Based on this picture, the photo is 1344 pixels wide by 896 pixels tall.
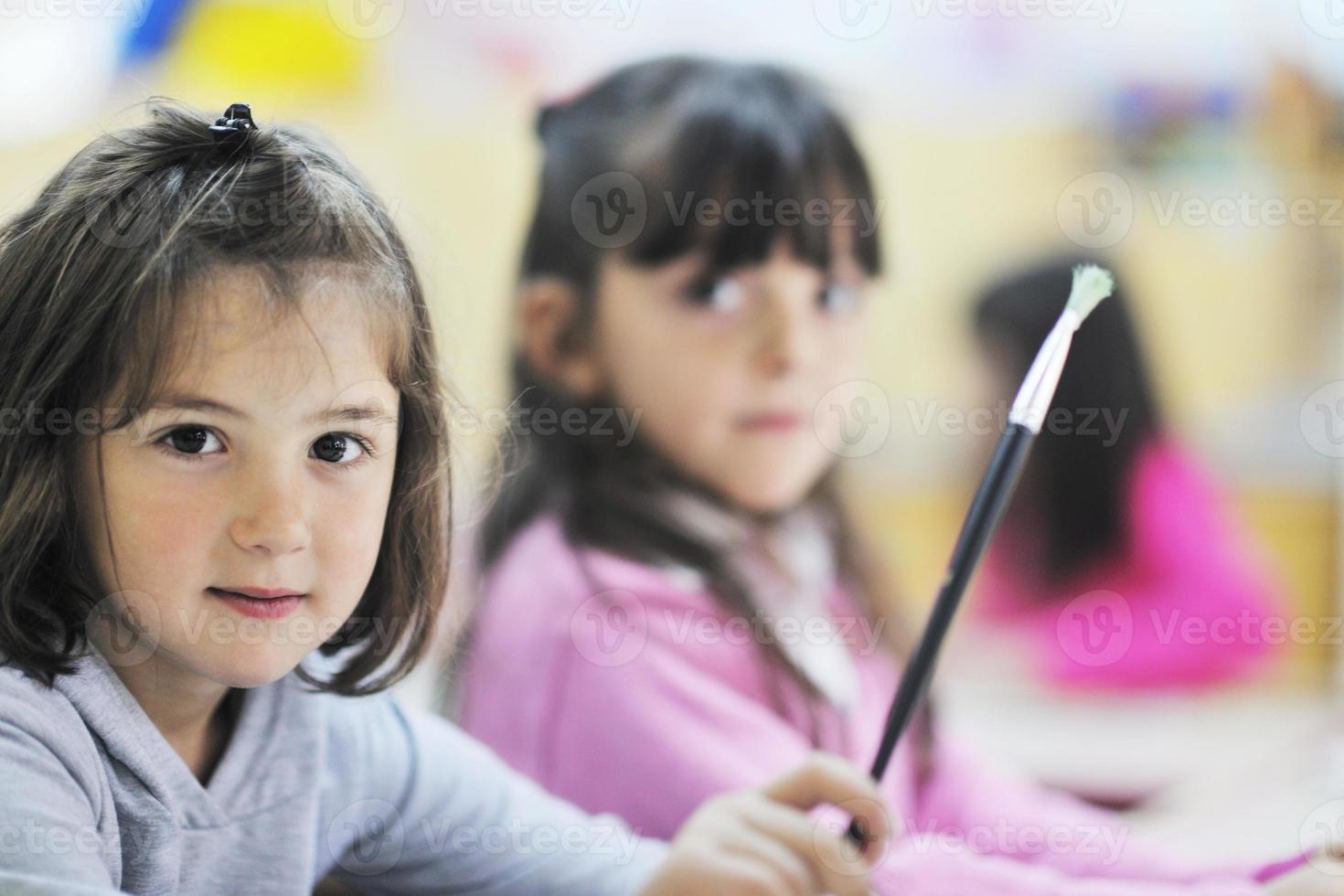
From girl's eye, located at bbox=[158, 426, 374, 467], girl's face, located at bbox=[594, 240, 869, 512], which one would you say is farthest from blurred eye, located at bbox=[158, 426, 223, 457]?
girl's face, located at bbox=[594, 240, 869, 512]

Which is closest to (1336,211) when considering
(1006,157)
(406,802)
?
(1006,157)

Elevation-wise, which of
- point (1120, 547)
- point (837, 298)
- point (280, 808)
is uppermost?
point (837, 298)

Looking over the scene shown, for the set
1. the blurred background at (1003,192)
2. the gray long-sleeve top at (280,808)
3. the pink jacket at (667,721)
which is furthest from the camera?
the blurred background at (1003,192)

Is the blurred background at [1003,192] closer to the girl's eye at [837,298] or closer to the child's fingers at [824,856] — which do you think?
the girl's eye at [837,298]

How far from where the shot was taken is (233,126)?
0.39 meters

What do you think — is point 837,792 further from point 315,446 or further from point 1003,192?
point 1003,192

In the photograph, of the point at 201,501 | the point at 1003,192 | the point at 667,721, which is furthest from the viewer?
the point at 1003,192

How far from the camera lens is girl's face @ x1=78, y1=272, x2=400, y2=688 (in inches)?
14.2

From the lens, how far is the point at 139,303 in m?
0.36

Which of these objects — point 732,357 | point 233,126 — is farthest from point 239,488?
point 732,357

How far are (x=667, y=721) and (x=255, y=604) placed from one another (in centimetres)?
27

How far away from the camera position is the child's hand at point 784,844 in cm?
41

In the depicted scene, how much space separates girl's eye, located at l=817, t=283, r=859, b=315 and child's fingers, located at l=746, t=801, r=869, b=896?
315 millimetres

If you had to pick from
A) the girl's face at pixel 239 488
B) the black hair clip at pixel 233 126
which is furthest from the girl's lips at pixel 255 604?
the black hair clip at pixel 233 126
